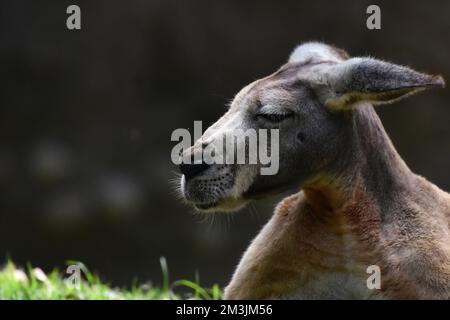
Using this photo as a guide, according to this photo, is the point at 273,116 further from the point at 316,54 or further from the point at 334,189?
the point at 316,54

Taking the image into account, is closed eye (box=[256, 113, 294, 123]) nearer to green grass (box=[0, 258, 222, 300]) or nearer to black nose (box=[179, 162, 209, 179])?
black nose (box=[179, 162, 209, 179])

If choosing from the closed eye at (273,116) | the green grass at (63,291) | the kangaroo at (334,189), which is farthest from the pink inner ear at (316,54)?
the green grass at (63,291)

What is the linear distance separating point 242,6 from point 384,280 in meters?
6.63

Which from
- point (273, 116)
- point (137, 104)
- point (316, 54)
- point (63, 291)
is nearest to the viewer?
point (273, 116)

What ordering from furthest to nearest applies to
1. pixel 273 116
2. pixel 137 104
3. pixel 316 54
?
pixel 137 104 < pixel 316 54 < pixel 273 116

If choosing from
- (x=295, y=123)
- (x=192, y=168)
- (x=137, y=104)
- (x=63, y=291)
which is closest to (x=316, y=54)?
(x=295, y=123)

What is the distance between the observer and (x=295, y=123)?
15.3 ft

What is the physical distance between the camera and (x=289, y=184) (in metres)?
4.68

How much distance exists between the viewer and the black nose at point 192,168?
14.9ft

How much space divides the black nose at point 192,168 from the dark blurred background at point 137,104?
609 cm

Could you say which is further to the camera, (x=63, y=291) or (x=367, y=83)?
(x=63, y=291)

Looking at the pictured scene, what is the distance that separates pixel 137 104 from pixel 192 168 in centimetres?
633

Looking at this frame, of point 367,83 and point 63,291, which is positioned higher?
point 367,83
